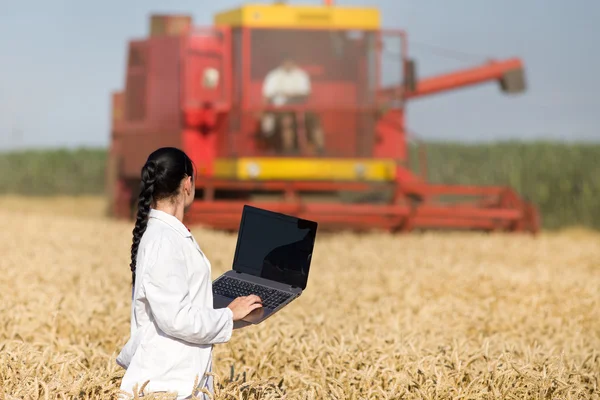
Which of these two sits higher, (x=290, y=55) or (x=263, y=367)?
(x=290, y=55)

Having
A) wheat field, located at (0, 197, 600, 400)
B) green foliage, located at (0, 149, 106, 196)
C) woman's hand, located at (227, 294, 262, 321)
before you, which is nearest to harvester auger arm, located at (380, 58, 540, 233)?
wheat field, located at (0, 197, 600, 400)

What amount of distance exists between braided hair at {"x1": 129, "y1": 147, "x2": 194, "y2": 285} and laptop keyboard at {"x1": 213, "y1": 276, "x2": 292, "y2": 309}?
0.44 m

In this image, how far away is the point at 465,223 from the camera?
14070 millimetres

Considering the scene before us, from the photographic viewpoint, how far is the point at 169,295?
3047 mm

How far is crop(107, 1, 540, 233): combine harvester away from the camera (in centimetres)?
1329

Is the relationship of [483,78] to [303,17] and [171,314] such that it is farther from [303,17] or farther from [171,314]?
[171,314]

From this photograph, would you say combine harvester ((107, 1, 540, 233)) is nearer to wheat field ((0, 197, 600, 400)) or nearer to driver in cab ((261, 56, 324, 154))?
driver in cab ((261, 56, 324, 154))

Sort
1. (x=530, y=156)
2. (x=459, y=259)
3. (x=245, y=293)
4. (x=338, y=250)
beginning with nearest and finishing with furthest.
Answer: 1. (x=245, y=293)
2. (x=459, y=259)
3. (x=338, y=250)
4. (x=530, y=156)

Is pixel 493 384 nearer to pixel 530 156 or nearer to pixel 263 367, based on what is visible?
pixel 263 367

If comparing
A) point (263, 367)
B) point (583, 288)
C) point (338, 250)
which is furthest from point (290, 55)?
point (263, 367)

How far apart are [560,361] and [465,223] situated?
31.5 ft

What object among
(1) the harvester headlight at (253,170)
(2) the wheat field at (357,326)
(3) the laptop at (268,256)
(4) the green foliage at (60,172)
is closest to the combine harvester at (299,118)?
(1) the harvester headlight at (253,170)

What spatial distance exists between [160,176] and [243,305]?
0.56m

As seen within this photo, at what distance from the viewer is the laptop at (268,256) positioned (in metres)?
3.48
